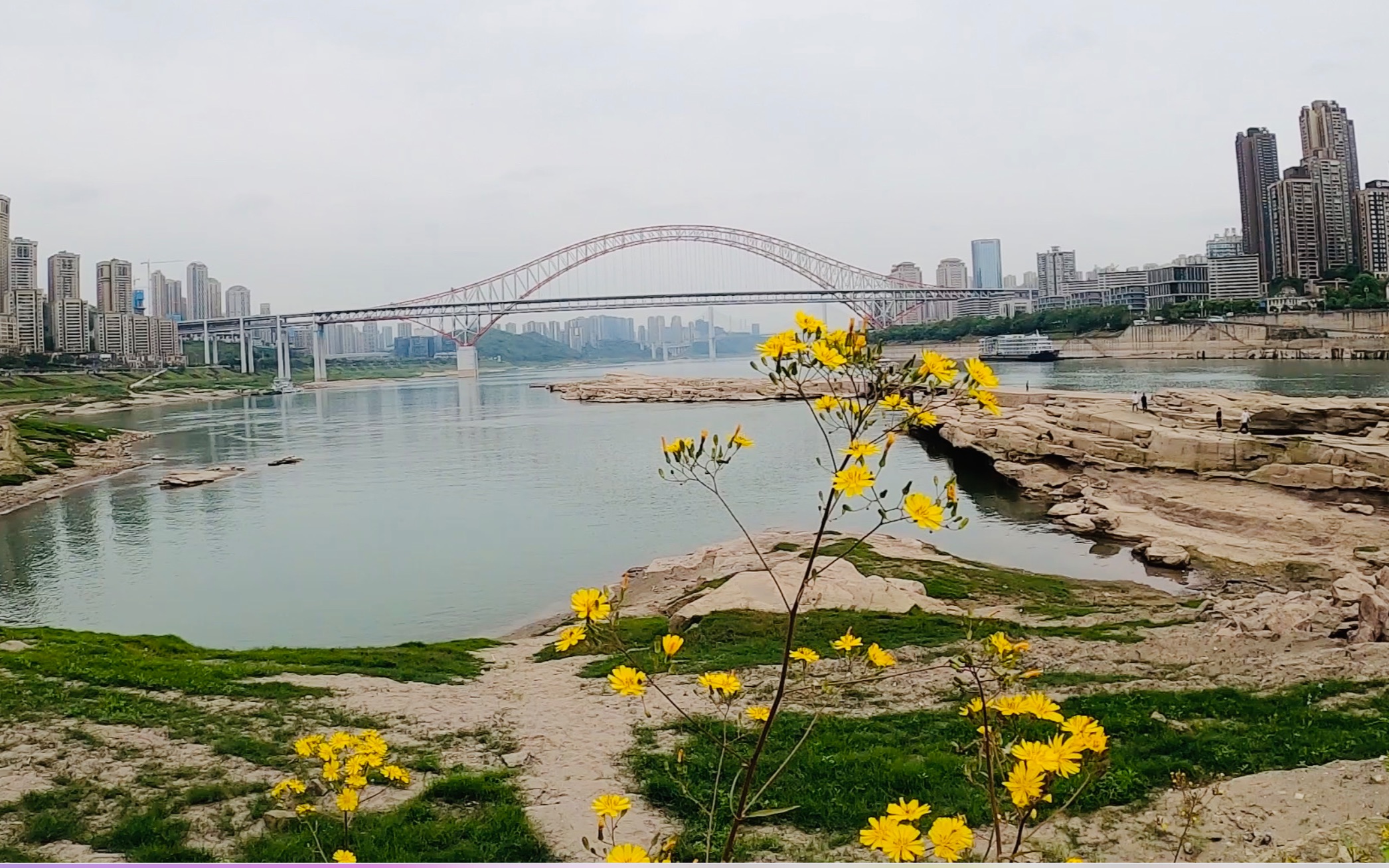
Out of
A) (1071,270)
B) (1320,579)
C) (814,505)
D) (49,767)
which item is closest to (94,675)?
(49,767)

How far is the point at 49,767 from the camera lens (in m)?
3.39

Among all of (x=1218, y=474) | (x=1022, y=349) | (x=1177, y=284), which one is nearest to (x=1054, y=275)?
(x=1177, y=284)

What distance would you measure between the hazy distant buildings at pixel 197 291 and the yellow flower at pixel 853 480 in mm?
91713

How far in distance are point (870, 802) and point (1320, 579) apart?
721 cm

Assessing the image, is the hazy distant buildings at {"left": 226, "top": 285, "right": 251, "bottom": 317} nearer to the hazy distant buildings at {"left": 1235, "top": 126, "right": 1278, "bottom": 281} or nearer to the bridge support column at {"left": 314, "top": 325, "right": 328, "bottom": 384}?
the bridge support column at {"left": 314, "top": 325, "right": 328, "bottom": 384}

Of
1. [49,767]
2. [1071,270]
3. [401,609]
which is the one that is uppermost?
[1071,270]

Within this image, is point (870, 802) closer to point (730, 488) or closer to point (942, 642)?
point (942, 642)

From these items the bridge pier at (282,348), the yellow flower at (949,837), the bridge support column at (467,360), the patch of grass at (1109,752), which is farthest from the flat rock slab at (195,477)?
the bridge support column at (467,360)

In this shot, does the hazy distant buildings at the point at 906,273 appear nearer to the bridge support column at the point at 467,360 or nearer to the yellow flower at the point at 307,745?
the bridge support column at the point at 467,360

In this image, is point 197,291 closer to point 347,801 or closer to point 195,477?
point 195,477

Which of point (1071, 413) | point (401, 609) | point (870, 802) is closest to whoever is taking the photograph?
point (870, 802)

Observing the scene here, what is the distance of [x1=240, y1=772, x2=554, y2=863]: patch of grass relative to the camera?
2.59 metres

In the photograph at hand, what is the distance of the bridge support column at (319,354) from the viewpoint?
62.5 metres

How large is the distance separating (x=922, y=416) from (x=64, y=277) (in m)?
66.4
